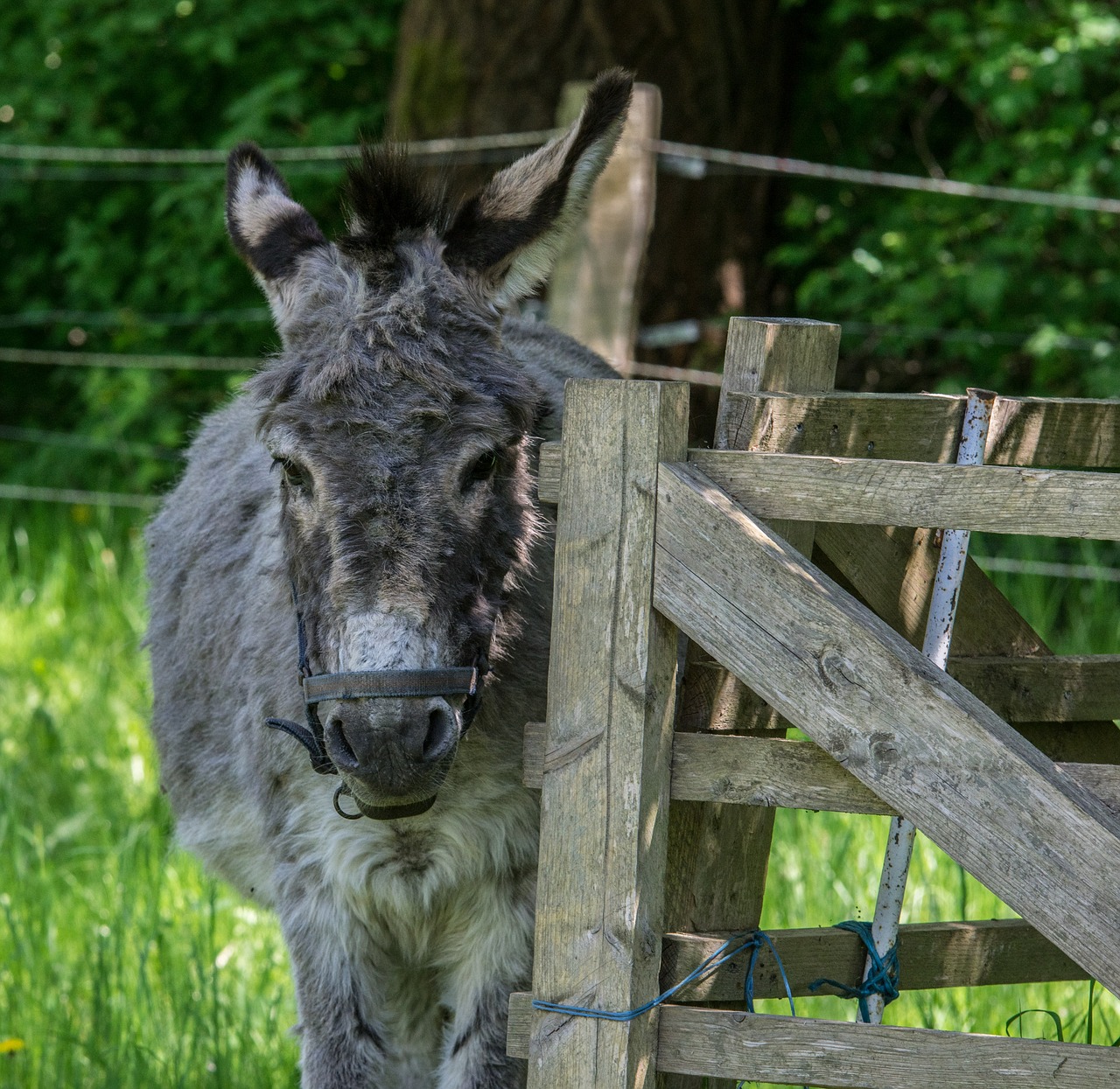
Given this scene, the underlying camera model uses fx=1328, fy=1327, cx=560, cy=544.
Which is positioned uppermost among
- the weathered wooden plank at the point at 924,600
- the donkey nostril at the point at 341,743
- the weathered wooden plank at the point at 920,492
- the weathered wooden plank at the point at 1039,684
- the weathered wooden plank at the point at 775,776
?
the weathered wooden plank at the point at 920,492

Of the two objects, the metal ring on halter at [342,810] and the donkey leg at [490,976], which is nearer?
the metal ring on halter at [342,810]

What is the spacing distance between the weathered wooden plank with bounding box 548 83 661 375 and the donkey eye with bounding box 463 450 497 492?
3.11 metres

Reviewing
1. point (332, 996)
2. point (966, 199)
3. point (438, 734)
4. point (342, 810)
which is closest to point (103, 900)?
point (332, 996)

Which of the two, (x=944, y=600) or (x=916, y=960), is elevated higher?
(x=944, y=600)

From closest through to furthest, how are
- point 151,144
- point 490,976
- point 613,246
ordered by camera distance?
point 490,976, point 613,246, point 151,144

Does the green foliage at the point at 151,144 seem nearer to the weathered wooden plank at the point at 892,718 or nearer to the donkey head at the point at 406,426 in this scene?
the donkey head at the point at 406,426

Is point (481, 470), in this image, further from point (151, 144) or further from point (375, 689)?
point (151, 144)

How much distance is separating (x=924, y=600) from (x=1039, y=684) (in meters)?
0.23

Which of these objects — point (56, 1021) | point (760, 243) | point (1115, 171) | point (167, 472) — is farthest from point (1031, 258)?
point (56, 1021)

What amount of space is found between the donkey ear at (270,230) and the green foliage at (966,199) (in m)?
3.80

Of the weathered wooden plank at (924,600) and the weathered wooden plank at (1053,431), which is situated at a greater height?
the weathered wooden plank at (1053,431)

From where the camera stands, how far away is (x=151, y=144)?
824cm

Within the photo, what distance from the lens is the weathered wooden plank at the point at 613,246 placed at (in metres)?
5.38

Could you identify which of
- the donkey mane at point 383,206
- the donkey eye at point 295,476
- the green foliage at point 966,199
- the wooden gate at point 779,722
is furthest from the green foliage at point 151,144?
the wooden gate at point 779,722
